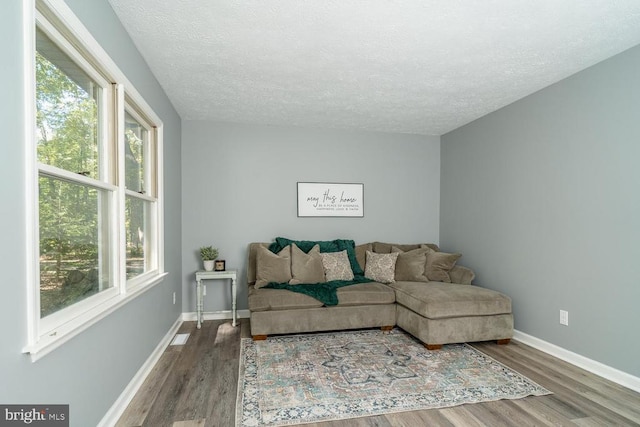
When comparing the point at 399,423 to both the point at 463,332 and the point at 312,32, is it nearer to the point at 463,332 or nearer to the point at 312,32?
the point at 463,332

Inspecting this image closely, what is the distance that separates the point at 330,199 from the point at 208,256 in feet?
5.87

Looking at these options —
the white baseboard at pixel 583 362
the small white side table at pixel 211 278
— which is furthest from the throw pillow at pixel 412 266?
the small white side table at pixel 211 278

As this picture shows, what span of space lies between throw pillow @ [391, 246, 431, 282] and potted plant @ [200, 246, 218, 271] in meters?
2.31

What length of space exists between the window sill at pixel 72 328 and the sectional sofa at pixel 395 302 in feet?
5.32

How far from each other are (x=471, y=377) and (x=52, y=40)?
341 cm

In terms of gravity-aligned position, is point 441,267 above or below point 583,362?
above

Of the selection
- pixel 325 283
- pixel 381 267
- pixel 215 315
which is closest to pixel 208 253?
pixel 215 315

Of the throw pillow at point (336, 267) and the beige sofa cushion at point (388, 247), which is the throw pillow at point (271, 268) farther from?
the beige sofa cushion at point (388, 247)

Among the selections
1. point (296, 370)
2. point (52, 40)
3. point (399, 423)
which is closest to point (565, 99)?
point (399, 423)

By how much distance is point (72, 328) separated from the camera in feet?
5.02

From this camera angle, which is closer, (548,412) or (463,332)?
(548,412)

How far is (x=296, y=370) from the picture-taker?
9.23 ft

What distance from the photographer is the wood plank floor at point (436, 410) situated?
209cm

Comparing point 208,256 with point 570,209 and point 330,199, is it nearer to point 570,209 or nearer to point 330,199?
point 330,199
